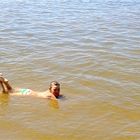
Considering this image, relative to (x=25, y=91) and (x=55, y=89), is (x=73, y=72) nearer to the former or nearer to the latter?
(x=55, y=89)

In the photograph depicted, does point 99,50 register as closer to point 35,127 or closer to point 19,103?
point 19,103

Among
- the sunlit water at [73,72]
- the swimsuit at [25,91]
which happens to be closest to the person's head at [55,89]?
the sunlit water at [73,72]

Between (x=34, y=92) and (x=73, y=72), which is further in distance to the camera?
(x=73, y=72)

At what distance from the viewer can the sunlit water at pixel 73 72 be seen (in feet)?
24.8

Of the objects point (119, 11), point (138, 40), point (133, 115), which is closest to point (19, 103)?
point (133, 115)

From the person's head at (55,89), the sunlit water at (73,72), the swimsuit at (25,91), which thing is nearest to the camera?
the sunlit water at (73,72)

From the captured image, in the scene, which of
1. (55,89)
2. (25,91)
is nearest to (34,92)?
(25,91)

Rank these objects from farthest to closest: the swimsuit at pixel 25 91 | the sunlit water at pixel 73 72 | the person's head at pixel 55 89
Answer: the swimsuit at pixel 25 91, the person's head at pixel 55 89, the sunlit water at pixel 73 72

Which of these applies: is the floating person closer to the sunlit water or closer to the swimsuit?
the swimsuit

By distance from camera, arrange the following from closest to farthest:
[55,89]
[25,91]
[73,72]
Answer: [55,89]
[25,91]
[73,72]

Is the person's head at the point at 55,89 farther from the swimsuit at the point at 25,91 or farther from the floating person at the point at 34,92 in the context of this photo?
the swimsuit at the point at 25,91

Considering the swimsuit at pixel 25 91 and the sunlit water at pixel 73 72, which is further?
the swimsuit at pixel 25 91

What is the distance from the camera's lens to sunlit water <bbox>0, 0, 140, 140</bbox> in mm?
7574

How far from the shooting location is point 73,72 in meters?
10.7
